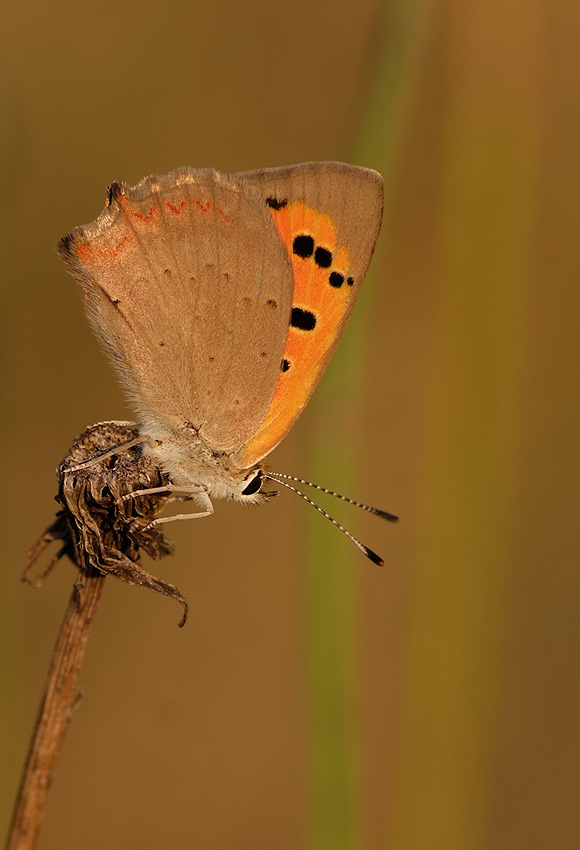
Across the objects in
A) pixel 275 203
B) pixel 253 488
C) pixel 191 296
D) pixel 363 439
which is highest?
pixel 363 439

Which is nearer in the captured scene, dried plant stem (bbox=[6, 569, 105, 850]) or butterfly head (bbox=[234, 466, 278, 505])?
dried plant stem (bbox=[6, 569, 105, 850])

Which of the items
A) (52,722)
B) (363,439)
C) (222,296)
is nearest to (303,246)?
(222,296)

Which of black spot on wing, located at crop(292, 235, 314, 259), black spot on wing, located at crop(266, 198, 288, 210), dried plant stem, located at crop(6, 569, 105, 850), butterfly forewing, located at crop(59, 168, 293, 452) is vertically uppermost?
black spot on wing, located at crop(266, 198, 288, 210)

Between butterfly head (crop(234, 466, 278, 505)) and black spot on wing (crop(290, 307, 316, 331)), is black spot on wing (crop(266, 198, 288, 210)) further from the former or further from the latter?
butterfly head (crop(234, 466, 278, 505))

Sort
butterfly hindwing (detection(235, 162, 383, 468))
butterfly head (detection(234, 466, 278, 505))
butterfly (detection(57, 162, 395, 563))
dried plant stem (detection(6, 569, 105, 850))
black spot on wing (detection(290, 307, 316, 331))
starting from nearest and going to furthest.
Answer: dried plant stem (detection(6, 569, 105, 850)) → butterfly hindwing (detection(235, 162, 383, 468)) → butterfly (detection(57, 162, 395, 563)) → black spot on wing (detection(290, 307, 316, 331)) → butterfly head (detection(234, 466, 278, 505))

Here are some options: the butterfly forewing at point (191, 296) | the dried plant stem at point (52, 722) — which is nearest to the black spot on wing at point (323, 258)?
the butterfly forewing at point (191, 296)

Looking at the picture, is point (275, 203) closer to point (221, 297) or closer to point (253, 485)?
point (221, 297)

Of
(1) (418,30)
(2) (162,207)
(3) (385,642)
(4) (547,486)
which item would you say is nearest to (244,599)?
(3) (385,642)

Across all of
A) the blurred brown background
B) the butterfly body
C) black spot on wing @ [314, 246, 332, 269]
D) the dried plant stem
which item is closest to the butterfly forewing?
the butterfly body
